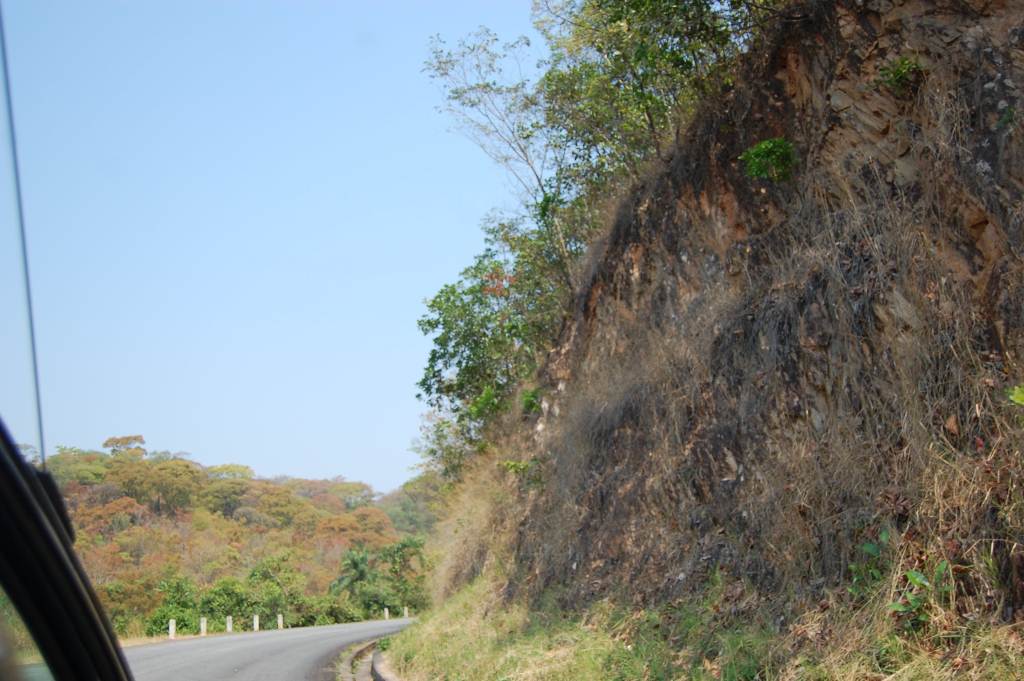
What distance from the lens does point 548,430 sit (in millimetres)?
15570

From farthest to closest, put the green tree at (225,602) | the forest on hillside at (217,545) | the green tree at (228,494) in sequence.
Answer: the green tree at (225,602), the green tree at (228,494), the forest on hillside at (217,545)

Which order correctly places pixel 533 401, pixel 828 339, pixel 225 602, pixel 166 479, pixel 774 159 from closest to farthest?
1. pixel 166 479
2. pixel 828 339
3. pixel 774 159
4. pixel 533 401
5. pixel 225 602

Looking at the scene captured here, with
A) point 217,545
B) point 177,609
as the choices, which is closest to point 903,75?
point 217,545

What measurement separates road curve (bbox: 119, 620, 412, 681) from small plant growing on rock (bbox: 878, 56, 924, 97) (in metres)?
11.1

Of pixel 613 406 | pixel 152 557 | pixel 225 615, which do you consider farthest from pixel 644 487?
pixel 225 615

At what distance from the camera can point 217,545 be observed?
1058 inches

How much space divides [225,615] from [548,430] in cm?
2008

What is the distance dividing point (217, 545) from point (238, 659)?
10469 mm

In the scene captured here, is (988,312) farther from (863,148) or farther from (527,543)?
(527,543)

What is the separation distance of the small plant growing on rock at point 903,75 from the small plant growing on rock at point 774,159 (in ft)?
4.71

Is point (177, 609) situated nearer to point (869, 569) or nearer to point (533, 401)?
point (533, 401)

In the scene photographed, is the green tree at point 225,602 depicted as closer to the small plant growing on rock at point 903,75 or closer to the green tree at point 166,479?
the green tree at point 166,479

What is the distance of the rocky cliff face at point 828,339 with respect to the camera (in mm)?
6844

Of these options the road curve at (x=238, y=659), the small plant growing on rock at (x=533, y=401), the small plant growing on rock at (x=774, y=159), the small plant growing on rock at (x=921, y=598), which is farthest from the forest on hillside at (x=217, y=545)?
the small plant growing on rock at (x=774, y=159)
